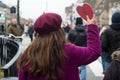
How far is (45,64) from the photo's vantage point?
4.17 metres

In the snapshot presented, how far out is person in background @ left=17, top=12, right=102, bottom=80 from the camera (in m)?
4.18

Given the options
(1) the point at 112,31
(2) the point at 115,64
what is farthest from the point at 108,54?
(2) the point at 115,64

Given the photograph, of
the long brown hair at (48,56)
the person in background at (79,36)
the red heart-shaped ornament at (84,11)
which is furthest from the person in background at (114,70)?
the person in background at (79,36)

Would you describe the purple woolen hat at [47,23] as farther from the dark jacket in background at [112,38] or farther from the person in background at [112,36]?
the dark jacket in background at [112,38]

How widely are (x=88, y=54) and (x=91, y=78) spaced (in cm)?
945

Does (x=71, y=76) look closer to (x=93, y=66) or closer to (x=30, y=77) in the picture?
(x=30, y=77)

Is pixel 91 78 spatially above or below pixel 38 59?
below

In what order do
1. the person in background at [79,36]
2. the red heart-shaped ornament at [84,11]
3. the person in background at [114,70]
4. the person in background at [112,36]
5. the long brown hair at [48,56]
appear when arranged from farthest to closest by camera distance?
the person in background at [79,36], the person in background at [112,36], the person in background at [114,70], the red heart-shaped ornament at [84,11], the long brown hair at [48,56]

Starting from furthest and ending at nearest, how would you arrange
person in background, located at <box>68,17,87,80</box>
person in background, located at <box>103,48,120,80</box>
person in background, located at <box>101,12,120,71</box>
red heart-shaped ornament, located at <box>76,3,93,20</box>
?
person in background, located at <box>68,17,87,80</box> → person in background, located at <box>101,12,120,71</box> → person in background, located at <box>103,48,120,80</box> → red heart-shaped ornament, located at <box>76,3,93,20</box>

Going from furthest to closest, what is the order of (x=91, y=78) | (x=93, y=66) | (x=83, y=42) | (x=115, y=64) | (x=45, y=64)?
(x=93, y=66), (x=91, y=78), (x=83, y=42), (x=115, y=64), (x=45, y=64)

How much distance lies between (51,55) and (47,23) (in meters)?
0.28

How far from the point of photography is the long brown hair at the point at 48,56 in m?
4.18

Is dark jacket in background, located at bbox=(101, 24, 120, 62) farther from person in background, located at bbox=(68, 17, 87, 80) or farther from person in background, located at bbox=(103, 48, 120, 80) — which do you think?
person in background, located at bbox=(103, 48, 120, 80)

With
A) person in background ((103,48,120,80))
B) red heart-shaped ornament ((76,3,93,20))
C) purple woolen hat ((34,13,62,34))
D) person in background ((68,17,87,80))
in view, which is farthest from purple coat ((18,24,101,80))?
person in background ((68,17,87,80))
